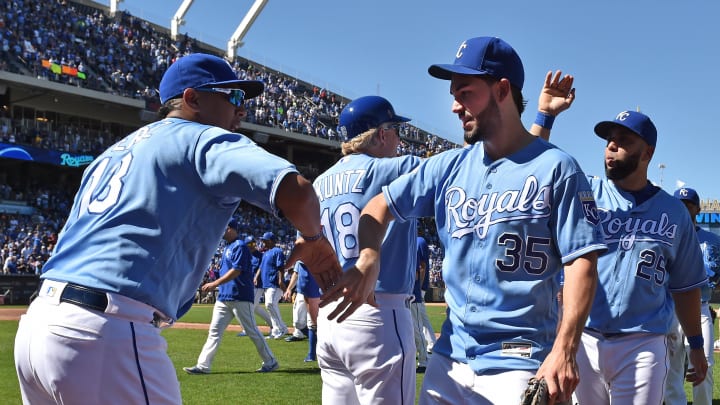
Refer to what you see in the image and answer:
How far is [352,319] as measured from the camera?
4.25 m

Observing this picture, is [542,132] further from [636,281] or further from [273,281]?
[273,281]

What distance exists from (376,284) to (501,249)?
1580 mm

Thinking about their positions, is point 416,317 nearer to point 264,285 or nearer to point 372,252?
point 264,285

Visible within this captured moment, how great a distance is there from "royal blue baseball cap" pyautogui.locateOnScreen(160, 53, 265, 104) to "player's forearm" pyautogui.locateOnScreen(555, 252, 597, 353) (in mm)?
1591

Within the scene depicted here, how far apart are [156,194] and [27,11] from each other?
38.5 m

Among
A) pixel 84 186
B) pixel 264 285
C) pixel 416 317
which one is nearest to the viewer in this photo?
pixel 84 186

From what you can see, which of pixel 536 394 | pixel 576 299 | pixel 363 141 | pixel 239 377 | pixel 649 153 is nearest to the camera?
pixel 536 394

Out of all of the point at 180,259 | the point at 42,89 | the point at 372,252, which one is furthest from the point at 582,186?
the point at 42,89

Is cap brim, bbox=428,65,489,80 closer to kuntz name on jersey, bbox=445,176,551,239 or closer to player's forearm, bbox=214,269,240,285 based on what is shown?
kuntz name on jersey, bbox=445,176,551,239

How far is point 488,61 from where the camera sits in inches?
116

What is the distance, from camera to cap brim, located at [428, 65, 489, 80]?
292cm

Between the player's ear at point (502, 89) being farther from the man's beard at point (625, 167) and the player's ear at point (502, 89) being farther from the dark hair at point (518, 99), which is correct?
the man's beard at point (625, 167)

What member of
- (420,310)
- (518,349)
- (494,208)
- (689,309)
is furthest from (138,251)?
(420,310)

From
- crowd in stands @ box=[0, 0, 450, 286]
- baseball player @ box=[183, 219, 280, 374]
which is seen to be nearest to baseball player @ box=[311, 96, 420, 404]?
baseball player @ box=[183, 219, 280, 374]
